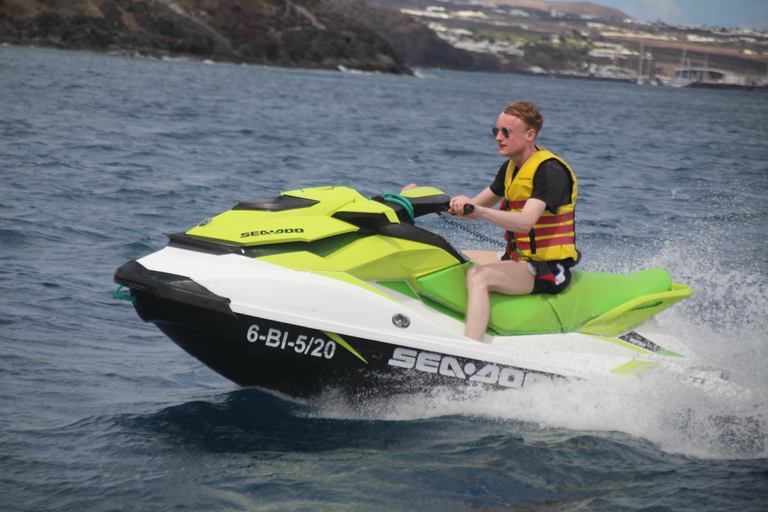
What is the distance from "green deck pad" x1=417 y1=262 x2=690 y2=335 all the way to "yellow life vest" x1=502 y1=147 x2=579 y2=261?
0.77ft

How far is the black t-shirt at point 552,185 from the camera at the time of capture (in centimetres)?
357

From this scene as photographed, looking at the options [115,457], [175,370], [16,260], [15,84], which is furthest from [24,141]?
[15,84]

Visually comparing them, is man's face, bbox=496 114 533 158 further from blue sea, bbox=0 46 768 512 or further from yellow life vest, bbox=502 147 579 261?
blue sea, bbox=0 46 768 512

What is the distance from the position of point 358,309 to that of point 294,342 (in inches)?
14.6

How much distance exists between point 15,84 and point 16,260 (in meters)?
19.7

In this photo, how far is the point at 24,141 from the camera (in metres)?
11.9

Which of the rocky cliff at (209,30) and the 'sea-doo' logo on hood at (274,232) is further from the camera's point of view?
the rocky cliff at (209,30)

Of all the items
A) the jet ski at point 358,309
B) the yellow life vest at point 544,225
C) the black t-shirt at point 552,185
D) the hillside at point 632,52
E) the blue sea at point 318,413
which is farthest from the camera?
the hillside at point 632,52

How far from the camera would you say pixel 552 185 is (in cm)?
357

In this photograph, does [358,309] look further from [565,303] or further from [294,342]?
[565,303]

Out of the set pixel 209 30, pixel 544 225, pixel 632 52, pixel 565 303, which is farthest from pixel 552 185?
pixel 632 52

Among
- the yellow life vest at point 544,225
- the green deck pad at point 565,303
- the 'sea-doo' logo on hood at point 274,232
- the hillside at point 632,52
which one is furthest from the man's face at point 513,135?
the hillside at point 632,52

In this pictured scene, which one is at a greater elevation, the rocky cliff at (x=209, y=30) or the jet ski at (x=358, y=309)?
the rocky cliff at (x=209, y=30)

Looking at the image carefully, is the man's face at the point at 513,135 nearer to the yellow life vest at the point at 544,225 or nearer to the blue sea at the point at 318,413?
the yellow life vest at the point at 544,225
